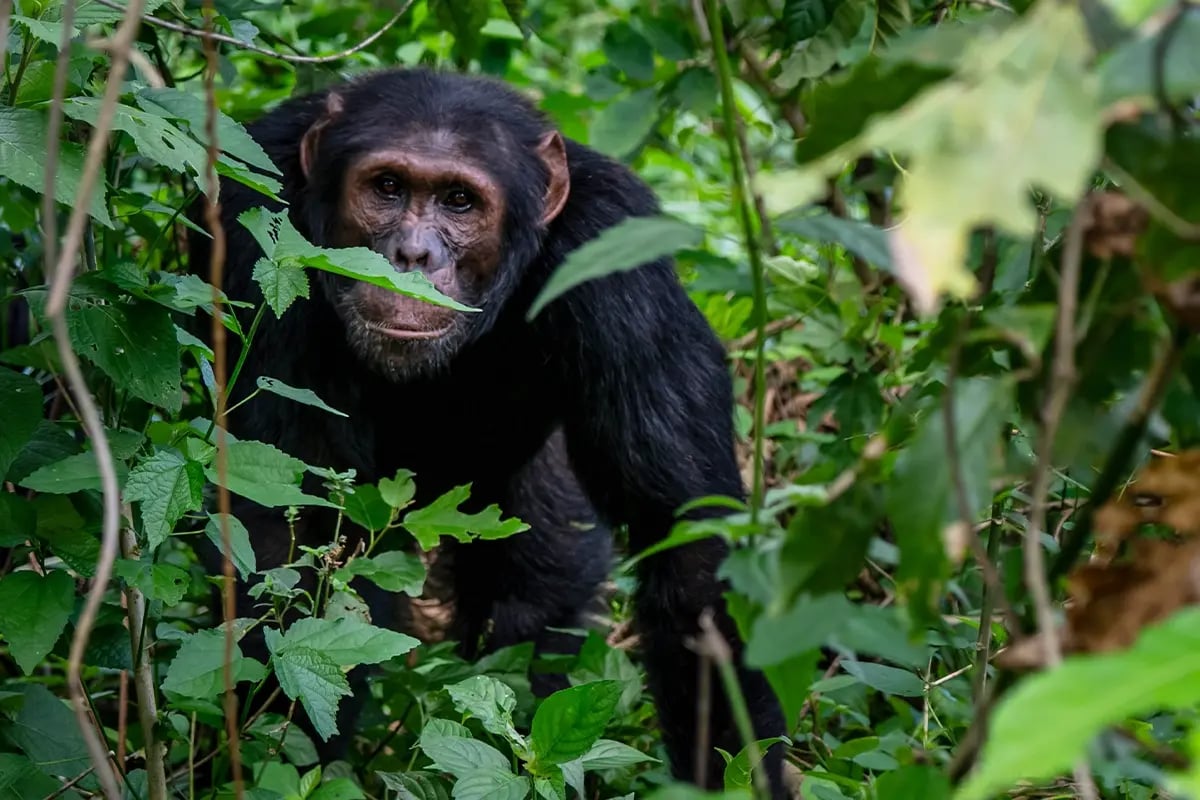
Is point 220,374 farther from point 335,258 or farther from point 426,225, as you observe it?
point 426,225

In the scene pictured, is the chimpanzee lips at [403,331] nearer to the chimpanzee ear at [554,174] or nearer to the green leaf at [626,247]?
the chimpanzee ear at [554,174]

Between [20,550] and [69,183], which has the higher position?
[69,183]

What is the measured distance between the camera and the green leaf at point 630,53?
5.50 m

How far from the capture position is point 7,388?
3070 mm

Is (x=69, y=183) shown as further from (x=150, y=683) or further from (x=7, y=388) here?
(x=150, y=683)

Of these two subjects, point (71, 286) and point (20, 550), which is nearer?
point (71, 286)

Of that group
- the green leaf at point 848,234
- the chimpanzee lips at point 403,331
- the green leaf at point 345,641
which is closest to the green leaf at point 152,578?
the green leaf at point 345,641

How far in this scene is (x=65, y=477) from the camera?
2.87 meters

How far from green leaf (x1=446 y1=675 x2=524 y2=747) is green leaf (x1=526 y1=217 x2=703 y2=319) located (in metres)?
1.61

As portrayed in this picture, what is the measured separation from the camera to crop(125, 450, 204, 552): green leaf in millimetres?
2826

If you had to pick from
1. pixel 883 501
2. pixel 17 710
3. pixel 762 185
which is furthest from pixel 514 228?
pixel 762 185

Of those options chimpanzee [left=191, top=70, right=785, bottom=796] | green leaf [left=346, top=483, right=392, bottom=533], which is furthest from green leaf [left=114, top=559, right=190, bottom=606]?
chimpanzee [left=191, top=70, right=785, bottom=796]

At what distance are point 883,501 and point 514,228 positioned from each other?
3.09 meters

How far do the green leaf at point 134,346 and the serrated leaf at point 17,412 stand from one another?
0.48ft
